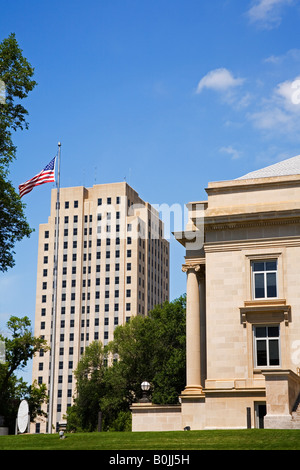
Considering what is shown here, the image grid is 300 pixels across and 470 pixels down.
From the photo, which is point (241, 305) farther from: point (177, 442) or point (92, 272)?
point (92, 272)

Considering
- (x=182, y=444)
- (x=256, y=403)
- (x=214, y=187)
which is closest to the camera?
(x=182, y=444)

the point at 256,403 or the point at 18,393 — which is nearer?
the point at 256,403

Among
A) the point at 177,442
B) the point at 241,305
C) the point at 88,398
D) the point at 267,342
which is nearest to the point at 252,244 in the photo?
the point at 241,305

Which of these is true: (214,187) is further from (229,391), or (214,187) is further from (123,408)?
(123,408)

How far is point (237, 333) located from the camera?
36.3 metres

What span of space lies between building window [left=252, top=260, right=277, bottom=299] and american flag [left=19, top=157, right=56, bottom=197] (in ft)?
47.2

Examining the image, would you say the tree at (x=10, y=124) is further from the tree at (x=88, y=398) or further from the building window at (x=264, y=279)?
the tree at (x=88, y=398)

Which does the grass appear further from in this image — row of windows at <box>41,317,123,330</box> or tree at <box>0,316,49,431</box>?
row of windows at <box>41,317,123,330</box>

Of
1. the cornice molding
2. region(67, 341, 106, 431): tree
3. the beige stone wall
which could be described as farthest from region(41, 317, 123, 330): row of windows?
the cornice molding

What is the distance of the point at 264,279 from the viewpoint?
1447 inches

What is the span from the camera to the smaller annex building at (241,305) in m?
35.4

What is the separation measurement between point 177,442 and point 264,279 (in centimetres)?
1657

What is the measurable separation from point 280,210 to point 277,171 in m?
7.34
